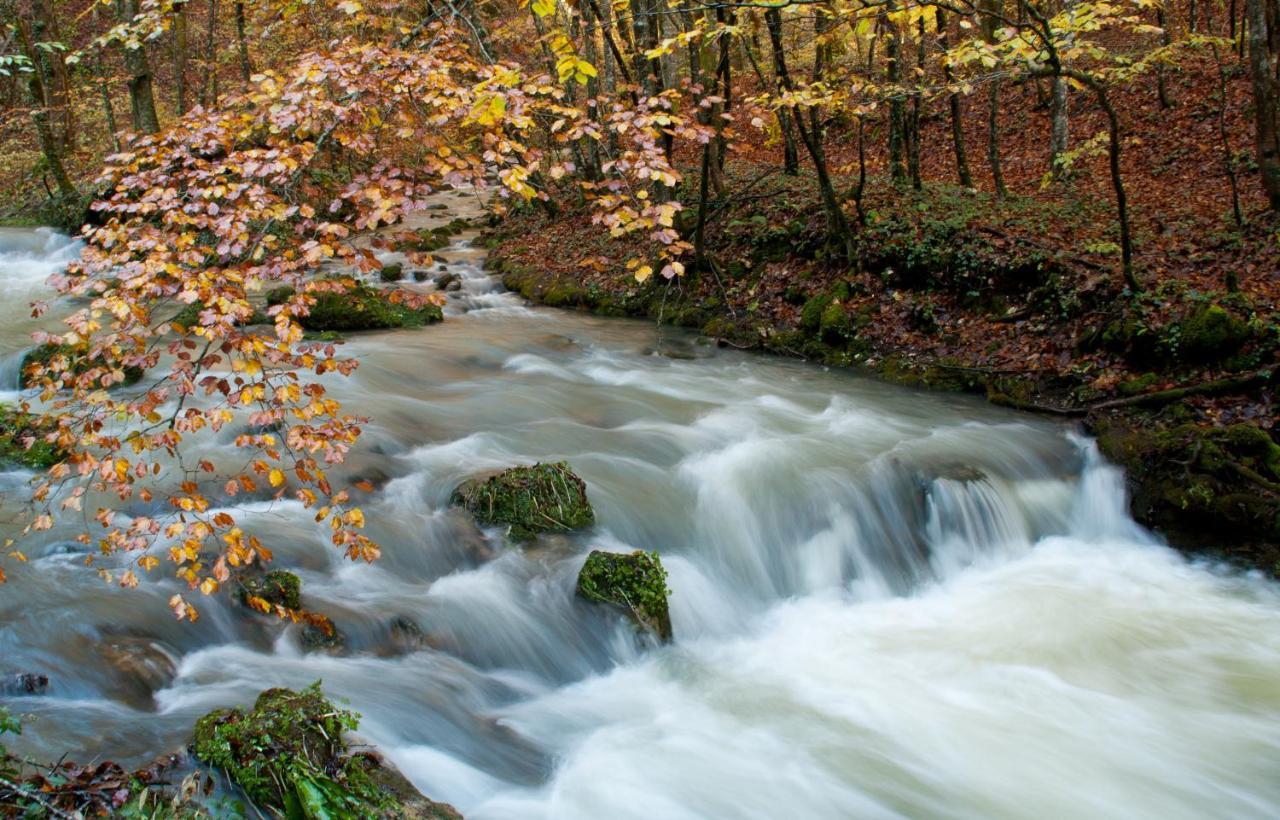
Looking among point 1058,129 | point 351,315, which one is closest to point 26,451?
point 351,315

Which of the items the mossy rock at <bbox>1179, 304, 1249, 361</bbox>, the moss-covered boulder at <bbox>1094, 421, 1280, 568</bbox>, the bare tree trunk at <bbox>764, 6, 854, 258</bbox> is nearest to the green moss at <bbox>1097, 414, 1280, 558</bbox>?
the moss-covered boulder at <bbox>1094, 421, 1280, 568</bbox>

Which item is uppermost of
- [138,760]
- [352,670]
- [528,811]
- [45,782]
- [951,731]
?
[45,782]

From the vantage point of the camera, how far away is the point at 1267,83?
948 cm

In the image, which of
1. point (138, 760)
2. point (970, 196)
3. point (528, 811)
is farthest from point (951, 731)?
point (970, 196)

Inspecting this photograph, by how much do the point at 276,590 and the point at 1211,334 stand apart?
8.53m

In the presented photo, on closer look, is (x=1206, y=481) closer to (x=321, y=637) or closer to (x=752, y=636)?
(x=752, y=636)

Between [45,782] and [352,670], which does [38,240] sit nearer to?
[352,670]

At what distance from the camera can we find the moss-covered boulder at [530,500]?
22.5 feet

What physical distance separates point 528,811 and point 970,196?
38.3 ft

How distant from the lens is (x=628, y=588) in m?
6.11

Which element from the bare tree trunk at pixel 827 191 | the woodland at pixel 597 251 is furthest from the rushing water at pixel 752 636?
the bare tree trunk at pixel 827 191

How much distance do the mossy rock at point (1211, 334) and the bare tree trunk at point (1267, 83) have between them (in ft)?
7.81

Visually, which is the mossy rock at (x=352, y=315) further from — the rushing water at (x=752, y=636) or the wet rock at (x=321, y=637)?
the wet rock at (x=321, y=637)

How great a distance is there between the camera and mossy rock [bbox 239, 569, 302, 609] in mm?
5426
